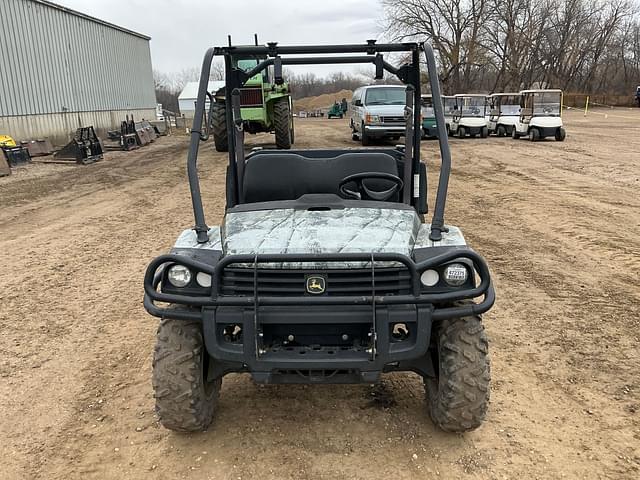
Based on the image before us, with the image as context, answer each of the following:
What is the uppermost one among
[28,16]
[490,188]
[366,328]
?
[28,16]

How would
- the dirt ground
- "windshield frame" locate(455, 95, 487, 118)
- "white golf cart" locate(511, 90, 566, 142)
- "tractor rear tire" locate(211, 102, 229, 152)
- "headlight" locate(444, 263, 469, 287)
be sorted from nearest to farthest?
"headlight" locate(444, 263, 469, 287)
the dirt ground
"tractor rear tire" locate(211, 102, 229, 152)
"white golf cart" locate(511, 90, 566, 142)
"windshield frame" locate(455, 95, 487, 118)

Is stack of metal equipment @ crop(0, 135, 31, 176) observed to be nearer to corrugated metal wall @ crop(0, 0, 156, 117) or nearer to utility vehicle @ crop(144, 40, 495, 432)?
Answer: corrugated metal wall @ crop(0, 0, 156, 117)

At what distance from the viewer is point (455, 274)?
2.80 metres

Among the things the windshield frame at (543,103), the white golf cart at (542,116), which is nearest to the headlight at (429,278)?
the white golf cart at (542,116)

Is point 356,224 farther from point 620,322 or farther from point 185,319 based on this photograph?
point 620,322

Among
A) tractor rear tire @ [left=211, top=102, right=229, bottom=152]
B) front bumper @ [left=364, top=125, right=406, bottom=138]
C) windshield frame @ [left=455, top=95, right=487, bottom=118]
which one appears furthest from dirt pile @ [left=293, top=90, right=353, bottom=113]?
tractor rear tire @ [left=211, top=102, right=229, bottom=152]

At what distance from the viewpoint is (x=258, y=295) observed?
9.13 feet

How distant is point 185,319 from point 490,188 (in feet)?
29.3

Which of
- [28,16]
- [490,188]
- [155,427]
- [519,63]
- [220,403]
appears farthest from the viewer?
[519,63]

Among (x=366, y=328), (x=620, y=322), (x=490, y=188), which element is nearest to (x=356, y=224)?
(x=366, y=328)

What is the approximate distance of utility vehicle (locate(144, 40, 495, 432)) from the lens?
271 centimetres

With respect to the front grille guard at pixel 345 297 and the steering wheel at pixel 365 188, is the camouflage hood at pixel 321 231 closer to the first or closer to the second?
the front grille guard at pixel 345 297

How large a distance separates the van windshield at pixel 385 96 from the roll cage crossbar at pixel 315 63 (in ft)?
Answer: 47.3

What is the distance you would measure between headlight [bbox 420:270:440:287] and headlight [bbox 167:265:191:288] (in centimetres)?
113
